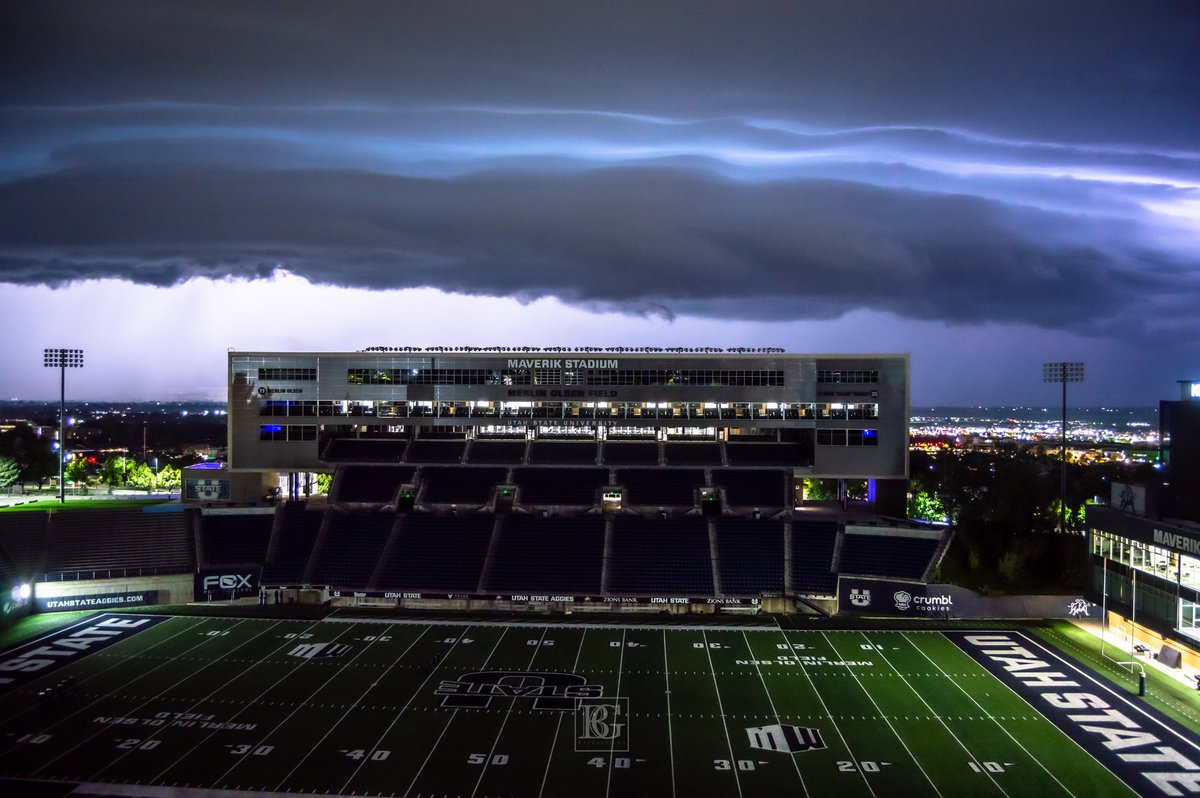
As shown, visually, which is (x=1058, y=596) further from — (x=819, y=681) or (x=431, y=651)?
(x=431, y=651)

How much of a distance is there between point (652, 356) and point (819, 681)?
97.9ft

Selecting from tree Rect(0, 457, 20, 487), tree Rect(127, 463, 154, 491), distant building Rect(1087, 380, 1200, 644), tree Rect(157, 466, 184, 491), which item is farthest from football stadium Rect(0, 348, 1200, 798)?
tree Rect(127, 463, 154, 491)

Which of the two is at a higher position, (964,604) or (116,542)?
(116,542)

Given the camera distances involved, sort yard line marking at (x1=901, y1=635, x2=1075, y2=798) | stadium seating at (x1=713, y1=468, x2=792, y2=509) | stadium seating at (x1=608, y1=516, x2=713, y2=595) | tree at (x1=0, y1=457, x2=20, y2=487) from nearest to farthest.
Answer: yard line marking at (x1=901, y1=635, x2=1075, y2=798)
stadium seating at (x1=608, y1=516, x2=713, y2=595)
stadium seating at (x1=713, y1=468, x2=792, y2=509)
tree at (x1=0, y1=457, x2=20, y2=487)

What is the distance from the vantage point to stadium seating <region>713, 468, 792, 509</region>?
56.8m

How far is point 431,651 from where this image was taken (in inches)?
1610

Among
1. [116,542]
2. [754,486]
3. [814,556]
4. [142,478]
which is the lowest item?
[814,556]

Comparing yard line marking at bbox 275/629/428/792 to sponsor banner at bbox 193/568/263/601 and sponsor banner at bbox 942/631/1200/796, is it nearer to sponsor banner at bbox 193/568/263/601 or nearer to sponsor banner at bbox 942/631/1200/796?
sponsor banner at bbox 193/568/263/601

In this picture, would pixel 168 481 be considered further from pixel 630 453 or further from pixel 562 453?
pixel 630 453

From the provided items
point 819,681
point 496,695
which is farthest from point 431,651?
point 819,681

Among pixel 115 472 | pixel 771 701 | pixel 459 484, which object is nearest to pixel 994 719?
pixel 771 701

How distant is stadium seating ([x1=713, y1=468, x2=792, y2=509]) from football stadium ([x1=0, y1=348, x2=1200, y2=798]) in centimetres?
31

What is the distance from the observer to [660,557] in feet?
171

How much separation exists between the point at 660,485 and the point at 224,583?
29.6m
